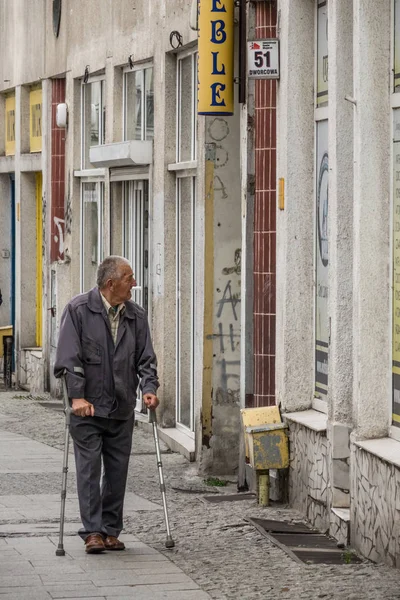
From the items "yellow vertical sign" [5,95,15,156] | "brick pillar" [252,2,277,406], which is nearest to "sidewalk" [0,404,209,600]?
"brick pillar" [252,2,277,406]

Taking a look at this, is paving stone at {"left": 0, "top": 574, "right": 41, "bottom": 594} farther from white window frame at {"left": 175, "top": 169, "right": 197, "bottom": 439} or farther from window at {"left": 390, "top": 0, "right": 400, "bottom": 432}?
white window frame at {"left": 175, "top": 169, "right": 197, "bottom": 439}

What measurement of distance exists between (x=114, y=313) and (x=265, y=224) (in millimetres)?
2518

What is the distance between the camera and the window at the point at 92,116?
60.9ft

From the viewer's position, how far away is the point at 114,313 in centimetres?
988

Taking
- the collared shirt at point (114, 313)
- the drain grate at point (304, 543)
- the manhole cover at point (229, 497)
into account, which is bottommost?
the manhole cover at point (229, 497)

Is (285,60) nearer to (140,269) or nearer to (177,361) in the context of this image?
(177,361)

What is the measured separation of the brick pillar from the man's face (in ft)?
7.98

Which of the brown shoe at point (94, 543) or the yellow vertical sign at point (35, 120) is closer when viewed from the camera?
the brown shoe at point (94, 543)

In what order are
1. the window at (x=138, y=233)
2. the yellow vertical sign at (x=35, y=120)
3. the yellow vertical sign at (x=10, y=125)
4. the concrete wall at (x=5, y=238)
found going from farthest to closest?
the concrete wall at (x=5, y=238) → the yellow vertical sign at (x=10, y=125) → the yellow vertical sign at (x=35, y=120) → the window at (x=138, y=233)

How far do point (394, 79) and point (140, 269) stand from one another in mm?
7997

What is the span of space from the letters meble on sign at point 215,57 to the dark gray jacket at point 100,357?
10.5 feet

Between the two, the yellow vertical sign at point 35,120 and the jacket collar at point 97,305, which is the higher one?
the yellow vertical sign at point 35,120

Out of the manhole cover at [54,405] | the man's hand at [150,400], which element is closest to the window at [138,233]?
the manhole cover at [54,405]

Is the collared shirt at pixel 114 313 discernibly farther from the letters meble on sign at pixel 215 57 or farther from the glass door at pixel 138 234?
the glass door at pixel 138 234
